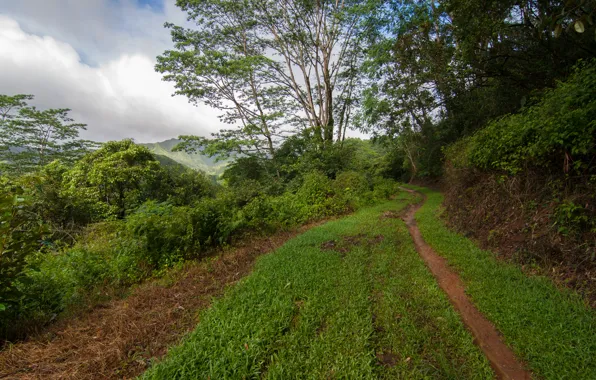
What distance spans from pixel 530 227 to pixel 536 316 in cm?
258

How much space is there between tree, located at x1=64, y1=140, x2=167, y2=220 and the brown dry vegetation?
1381 cm

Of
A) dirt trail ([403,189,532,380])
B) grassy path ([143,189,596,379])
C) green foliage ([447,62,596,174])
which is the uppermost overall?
green foliage ([447,62,596,174])

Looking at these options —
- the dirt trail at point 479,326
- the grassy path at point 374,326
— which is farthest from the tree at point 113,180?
the dirt trail at point 479,326

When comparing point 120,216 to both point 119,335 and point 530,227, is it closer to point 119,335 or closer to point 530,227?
point 119,335

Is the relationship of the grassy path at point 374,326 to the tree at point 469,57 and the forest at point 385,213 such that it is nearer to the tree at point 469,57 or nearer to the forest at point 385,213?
the forest at point 385,213

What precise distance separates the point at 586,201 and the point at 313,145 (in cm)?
1457

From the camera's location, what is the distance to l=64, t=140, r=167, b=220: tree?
1097cm

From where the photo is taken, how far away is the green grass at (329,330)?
232 cm

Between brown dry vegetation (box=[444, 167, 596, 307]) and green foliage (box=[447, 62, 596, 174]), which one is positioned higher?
green foliage (box=[447, 62, 596, 174])

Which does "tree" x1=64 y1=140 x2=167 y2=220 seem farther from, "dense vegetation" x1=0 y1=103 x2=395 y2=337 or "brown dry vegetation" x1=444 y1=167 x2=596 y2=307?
"brown dry vegetation" x1=444 y1=167 x2=596 y2=307

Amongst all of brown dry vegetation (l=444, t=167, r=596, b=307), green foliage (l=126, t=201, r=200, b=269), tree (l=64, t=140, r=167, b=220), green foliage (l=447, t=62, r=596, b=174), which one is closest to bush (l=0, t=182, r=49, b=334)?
green foliage (l=126, t=201, r=200, b=269)

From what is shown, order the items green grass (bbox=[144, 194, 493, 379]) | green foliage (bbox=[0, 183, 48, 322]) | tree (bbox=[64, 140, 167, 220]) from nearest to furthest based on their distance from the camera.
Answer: green grass (bbox=[144, 194, 493, 379]) → green foliage (bbox=[0, 183, 48, 322]) → tree (bbox=[64, 140, 167, 220])

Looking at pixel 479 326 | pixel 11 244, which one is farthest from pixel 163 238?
pixel 479 326

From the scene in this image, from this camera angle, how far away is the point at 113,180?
38.5 feet
